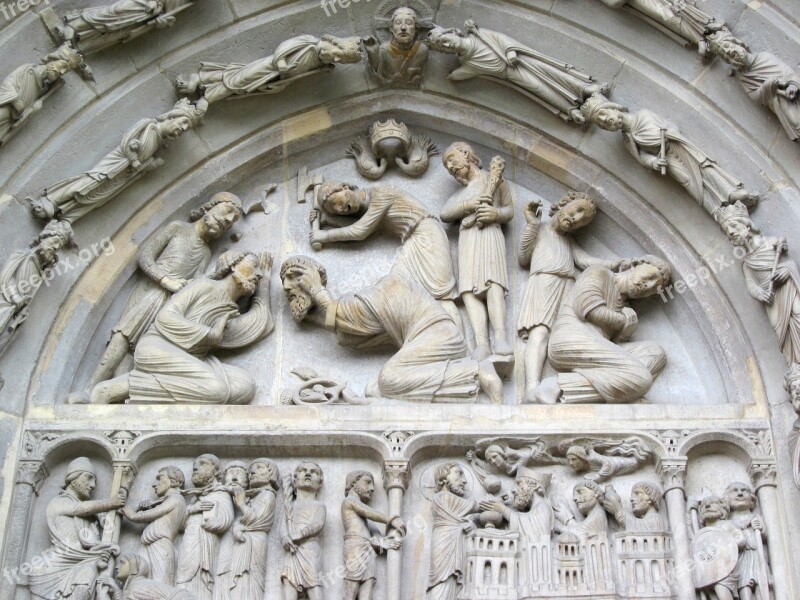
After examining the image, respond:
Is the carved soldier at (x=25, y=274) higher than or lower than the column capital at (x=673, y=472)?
higher

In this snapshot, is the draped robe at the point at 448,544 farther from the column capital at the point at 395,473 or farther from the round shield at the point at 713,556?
the round shield at the point at 713,556

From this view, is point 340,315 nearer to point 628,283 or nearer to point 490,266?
point 490,266

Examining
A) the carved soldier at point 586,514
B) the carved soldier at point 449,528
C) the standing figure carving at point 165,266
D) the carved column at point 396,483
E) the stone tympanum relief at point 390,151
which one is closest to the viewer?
the carved soldier at point 449,528

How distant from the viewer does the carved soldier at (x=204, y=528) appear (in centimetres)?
802

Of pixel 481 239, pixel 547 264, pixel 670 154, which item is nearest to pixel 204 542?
pixel 481 239

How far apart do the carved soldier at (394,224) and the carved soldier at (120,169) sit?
3.84ft

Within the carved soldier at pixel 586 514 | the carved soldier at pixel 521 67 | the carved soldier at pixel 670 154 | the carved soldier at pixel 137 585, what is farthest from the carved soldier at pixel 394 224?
the carved soldier at pixel 137 585

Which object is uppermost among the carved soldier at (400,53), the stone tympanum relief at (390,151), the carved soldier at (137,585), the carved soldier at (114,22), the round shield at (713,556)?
the carved soldier at (400,53)

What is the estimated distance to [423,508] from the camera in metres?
8.45

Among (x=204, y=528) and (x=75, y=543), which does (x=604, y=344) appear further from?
(x=75, y=543)

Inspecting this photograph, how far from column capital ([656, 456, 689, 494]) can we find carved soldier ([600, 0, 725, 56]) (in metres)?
2.86

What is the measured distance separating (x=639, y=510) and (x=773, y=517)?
0.83m

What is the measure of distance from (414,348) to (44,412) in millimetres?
2505

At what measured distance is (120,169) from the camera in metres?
9.02
